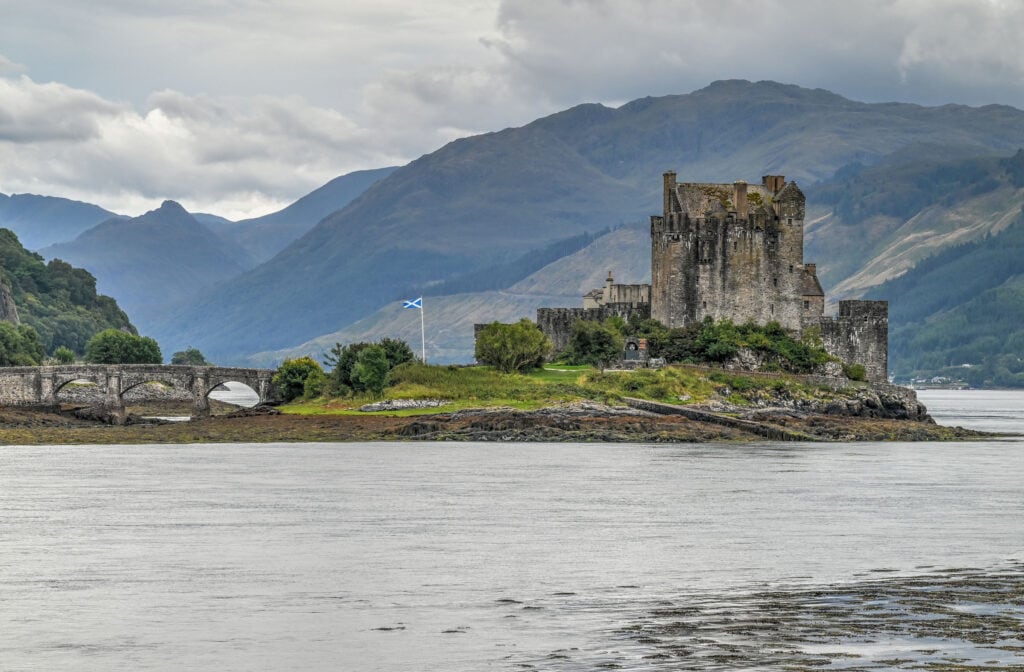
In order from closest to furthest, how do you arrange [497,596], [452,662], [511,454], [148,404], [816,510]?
[452,662]
[497,596]
[816,510]
[511,454]
[148,404]

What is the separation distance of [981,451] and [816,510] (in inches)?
1504

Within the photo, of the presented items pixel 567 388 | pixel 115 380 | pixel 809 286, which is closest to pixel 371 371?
pixel 567 388

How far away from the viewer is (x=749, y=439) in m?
98.8

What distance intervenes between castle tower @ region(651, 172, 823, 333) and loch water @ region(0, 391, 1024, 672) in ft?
106

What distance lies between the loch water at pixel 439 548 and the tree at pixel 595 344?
30.4 m

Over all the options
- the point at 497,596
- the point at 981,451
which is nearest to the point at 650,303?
the point at 981,451

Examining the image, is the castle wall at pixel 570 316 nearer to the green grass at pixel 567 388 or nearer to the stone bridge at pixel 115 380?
the green grass at pixel 567 388

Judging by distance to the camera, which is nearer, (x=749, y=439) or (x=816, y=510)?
(x=816, y=510)

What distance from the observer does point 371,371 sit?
371ft

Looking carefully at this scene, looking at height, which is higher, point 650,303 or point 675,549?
point 650,303

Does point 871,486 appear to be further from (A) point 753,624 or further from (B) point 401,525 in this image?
(A) point 753,624

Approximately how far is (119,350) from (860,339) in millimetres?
75139

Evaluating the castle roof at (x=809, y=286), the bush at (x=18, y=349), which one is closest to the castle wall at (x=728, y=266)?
the castle roof at (x=809, y=286)

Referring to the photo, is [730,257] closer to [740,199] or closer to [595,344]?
[740,199]
